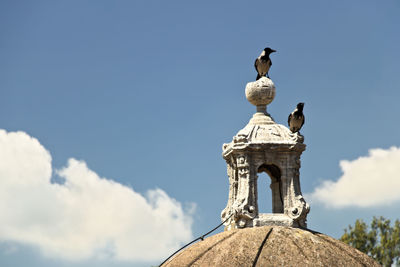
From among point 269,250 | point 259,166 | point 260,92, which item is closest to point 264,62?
point 260,92

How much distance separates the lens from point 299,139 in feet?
61.2

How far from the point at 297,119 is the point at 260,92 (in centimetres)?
128

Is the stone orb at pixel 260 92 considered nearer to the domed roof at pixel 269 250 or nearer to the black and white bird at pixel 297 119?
the black and white bird at pixel 297 119

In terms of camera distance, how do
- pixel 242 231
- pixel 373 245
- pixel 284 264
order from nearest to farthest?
pixel 284 264, pixel 242 231, pixel 373 245

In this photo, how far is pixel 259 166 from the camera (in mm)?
18750

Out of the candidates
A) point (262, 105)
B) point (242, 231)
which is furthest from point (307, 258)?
point (262, 105)

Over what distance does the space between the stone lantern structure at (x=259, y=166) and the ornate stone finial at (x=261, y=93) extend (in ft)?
1.93

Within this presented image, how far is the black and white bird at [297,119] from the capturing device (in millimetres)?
18859

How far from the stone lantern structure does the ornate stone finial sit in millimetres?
587

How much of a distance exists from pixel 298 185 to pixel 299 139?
1111 mm

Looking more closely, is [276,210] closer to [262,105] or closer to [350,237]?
[262,105]

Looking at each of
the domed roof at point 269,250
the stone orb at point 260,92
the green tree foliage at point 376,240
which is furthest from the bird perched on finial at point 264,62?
the green tree foliage at point 376,240

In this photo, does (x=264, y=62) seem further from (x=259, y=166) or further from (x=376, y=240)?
(x=376, y=240)

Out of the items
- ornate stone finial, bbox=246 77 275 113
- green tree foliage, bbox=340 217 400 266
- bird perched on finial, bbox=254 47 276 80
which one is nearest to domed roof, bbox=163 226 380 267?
ornate stone finial, bbox=246 77 275 113
